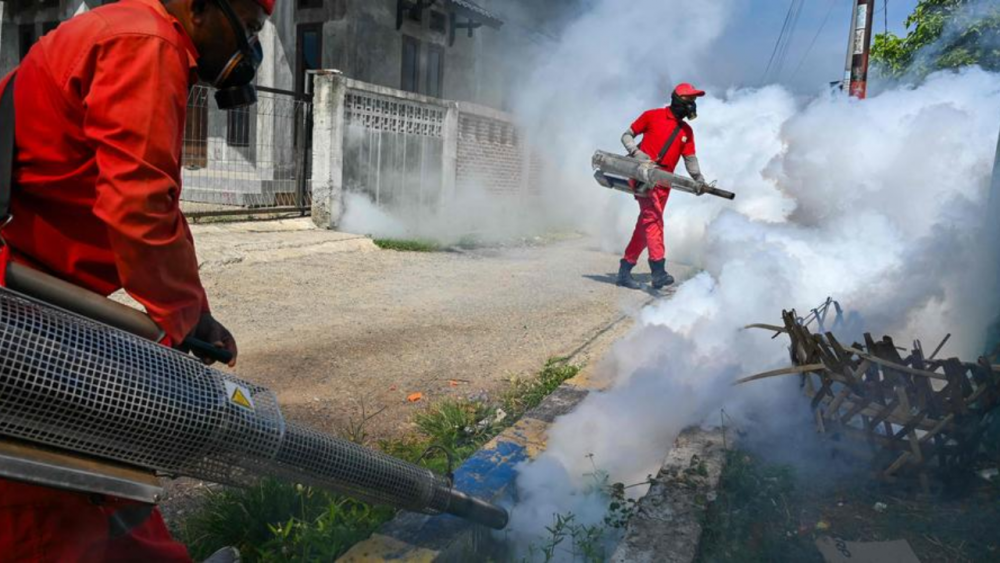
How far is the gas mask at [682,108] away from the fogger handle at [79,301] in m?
6.67

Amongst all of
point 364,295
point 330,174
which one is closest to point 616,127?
point 330,174

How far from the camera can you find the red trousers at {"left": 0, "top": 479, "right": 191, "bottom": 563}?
56.1 inches

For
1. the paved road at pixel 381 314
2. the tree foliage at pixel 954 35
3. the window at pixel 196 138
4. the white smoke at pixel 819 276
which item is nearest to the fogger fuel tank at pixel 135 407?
the white smoke at pixel 819 276

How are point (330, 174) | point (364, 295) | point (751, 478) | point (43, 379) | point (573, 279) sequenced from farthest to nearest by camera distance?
point (330, 174) → point (573, 279) → point (364, 295) → point (751, 478) → point (43, 379)

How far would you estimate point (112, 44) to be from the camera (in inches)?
57.2

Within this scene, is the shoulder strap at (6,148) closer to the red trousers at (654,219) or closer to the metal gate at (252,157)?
the red trousers at (654,219)

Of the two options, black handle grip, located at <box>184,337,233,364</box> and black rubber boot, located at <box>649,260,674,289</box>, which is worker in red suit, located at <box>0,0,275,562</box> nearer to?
black handle grip, located at <box>184,337,233,364</box>

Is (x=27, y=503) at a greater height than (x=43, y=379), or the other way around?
(x=43, y=379)

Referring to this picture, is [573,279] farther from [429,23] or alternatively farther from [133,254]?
[429,23]

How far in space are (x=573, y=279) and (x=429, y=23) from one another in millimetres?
8716

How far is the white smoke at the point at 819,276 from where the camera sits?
346 centimetres

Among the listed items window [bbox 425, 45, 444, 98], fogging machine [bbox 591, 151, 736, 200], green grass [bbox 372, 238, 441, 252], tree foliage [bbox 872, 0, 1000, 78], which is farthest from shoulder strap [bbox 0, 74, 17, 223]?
window [bbox 425, 45, 444, 98]

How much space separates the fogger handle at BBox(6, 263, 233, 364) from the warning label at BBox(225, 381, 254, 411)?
0.18 metres

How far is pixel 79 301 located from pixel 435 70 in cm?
1473
